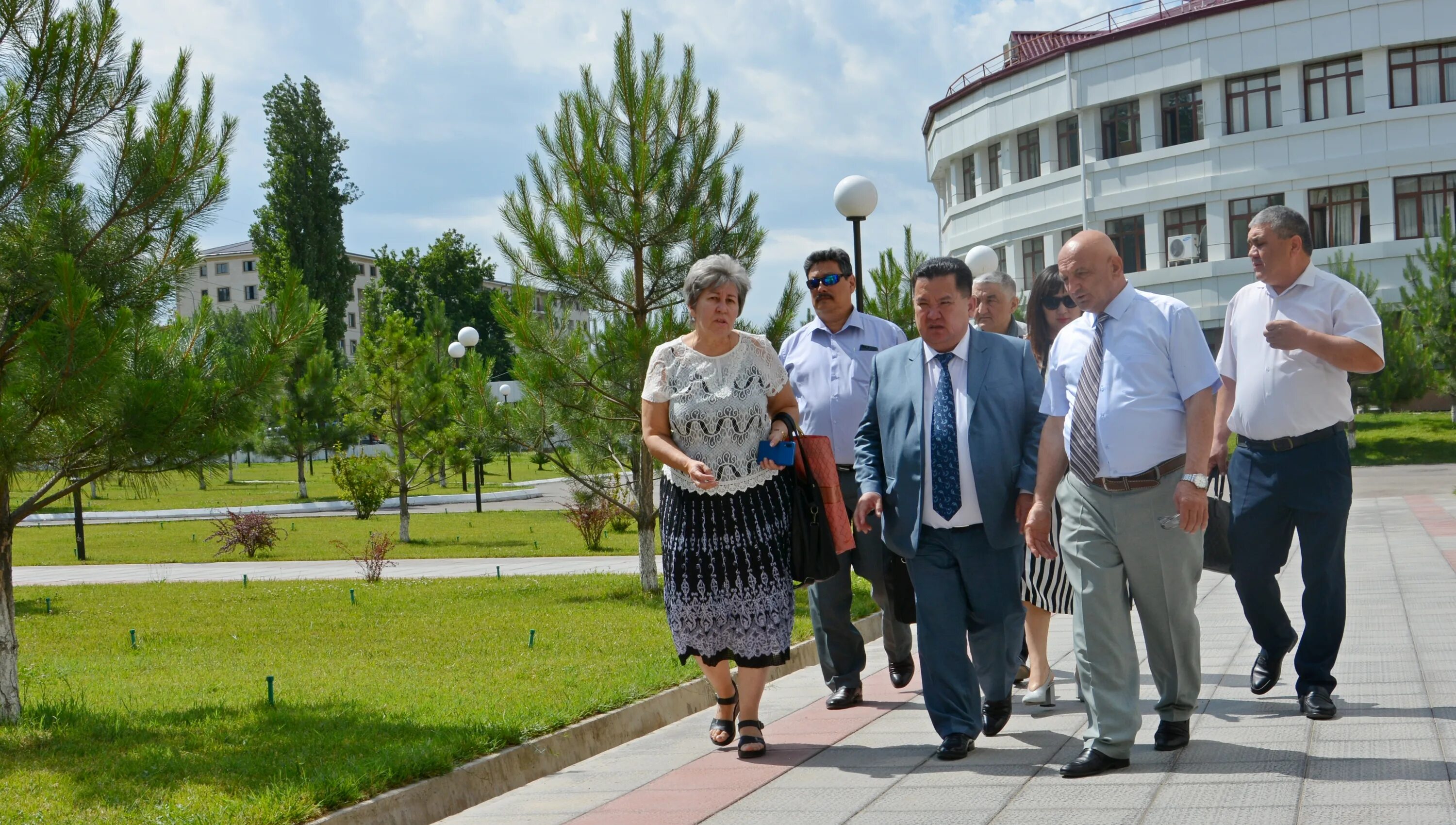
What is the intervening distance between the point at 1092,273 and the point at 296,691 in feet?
16.3

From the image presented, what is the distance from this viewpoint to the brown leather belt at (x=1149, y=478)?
455 centimetres

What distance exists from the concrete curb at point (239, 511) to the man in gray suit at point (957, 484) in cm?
2773

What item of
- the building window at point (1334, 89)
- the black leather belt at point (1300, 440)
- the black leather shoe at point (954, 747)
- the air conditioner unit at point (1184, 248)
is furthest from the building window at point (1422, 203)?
the black leather shoe at point (954, 747)

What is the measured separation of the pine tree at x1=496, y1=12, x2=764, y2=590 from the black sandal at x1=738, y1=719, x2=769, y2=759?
612 cm

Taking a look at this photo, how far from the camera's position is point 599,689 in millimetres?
6719

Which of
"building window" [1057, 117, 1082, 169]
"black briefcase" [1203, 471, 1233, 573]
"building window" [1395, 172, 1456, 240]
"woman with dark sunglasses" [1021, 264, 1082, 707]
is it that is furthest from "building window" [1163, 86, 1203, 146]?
"black briefcase" [1203, 471, 1233, 573]

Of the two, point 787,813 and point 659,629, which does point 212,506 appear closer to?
point 659,629

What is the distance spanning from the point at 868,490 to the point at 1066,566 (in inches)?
33.0

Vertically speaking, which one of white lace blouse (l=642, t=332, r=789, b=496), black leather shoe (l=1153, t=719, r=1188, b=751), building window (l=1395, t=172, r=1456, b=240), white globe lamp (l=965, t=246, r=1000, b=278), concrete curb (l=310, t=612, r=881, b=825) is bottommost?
concrete curb (l=310, t=612, r=881, b=825)

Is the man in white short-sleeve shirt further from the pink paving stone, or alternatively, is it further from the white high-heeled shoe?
the pink paving stone

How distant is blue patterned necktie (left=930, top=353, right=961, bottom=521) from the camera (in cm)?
497

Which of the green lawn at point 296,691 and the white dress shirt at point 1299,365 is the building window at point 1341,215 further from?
the white dress shirt at point 1299,365

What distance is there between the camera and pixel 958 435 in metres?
5.01

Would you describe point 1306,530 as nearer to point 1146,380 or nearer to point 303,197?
point 1146,380
